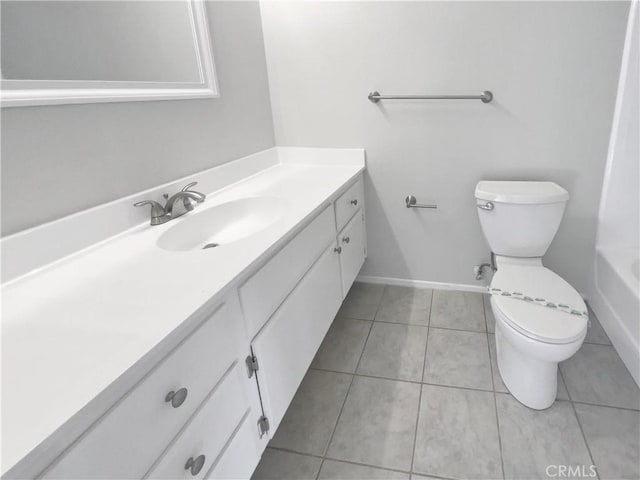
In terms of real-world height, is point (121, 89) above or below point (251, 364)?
above

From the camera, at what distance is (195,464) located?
81 centimetres

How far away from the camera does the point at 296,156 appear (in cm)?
219

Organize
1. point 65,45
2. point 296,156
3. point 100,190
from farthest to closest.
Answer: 1. point 296,156
2. point 100,190
3. point 65,45

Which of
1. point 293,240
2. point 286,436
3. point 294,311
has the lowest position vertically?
point 286,436

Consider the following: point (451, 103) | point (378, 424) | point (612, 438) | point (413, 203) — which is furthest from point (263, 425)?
point (451, 103)

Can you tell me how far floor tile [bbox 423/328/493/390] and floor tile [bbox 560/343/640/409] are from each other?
1.07ft

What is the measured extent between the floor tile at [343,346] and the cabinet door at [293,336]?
279mm

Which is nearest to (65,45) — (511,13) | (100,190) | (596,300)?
(100,190)

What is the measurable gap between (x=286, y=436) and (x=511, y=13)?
79.7 inches

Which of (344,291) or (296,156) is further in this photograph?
(296,156)

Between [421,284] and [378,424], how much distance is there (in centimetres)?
107

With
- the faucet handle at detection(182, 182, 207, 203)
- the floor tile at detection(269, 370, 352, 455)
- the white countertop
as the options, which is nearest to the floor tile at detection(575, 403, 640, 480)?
the floor tile at detection(269, 370, 352, 455)

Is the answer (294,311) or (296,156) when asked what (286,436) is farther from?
(296,156)

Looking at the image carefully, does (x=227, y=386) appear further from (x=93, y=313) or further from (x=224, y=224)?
(x=224, y=224)
